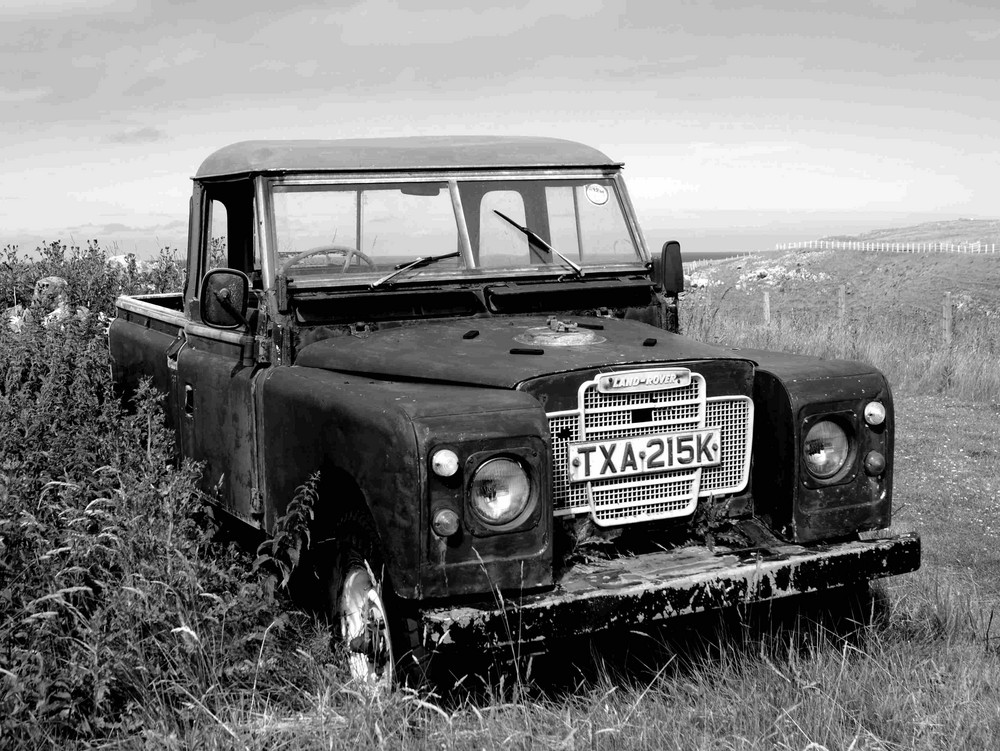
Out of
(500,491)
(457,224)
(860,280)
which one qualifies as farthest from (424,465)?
(860,280)

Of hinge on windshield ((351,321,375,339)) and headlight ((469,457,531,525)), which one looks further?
hinge on windshield ((351,321,375,339))

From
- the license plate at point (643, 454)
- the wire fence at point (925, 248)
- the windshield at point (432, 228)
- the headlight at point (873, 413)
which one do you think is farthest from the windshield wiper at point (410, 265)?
the wire fence at point (925, 248)

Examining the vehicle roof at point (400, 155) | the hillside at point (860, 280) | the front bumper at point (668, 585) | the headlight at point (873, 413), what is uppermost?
the vehicle roof at point (400, 155)

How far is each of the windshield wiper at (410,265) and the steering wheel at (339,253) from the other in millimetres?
151

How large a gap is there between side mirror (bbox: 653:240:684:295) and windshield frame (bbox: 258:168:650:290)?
9 cm

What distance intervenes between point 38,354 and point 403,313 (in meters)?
3.01

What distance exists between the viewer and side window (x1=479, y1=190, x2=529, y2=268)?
4922 mm

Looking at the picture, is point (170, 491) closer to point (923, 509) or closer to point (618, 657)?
point (618, 657)

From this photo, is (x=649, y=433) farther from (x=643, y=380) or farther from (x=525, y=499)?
(x=525, y=499)

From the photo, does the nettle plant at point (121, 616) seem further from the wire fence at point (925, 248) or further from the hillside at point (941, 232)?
the hillside at point (941, 232)

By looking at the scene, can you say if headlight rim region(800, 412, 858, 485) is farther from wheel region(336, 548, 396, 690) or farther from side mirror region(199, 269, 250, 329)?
side mirror region(199, 269, 250, 329)

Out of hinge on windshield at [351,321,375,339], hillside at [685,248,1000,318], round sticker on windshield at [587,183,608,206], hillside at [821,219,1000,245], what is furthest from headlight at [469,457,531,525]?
hillside at [821,219,1000,245]

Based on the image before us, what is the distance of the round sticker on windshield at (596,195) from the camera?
5.25 m

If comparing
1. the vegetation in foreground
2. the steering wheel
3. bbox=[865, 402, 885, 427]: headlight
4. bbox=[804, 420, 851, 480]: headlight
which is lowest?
the vegetation in foreground
